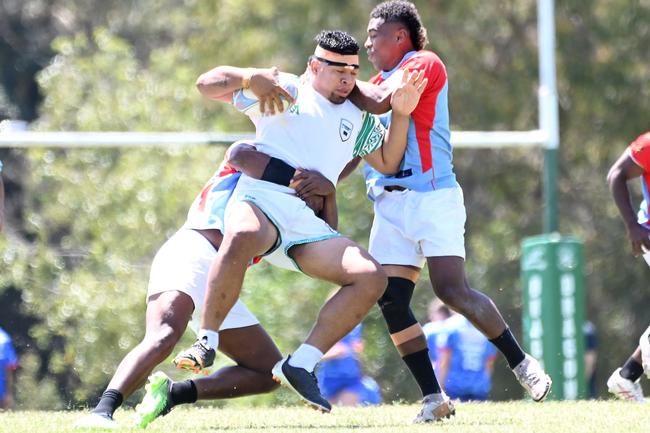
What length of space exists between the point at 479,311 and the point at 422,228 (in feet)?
1.77

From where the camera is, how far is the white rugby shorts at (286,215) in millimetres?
6555

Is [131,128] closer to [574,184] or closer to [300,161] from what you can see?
[574,184]

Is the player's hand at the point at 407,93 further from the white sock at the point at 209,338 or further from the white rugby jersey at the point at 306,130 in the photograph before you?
the white sock at the point at 209,338

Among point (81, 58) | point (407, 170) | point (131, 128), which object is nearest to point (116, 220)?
point (131, 128)

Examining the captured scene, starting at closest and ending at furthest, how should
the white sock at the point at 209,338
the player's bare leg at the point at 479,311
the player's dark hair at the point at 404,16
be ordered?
the white sock at the point at 209,338 → the player's bare leg at the point at 479,311 → the player's dark hair at the point at 404,16

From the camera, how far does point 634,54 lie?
685 inches

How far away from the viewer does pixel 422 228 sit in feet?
24.0

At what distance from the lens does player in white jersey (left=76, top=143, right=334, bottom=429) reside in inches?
256

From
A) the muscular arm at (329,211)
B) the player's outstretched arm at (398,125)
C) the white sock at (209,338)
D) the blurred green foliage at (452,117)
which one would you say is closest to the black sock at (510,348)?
the player's outstretched arm at (398,125)

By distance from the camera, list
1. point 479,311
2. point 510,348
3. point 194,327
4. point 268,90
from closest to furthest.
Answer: point 268,90, point 194,327, point 479,311, point 510,348

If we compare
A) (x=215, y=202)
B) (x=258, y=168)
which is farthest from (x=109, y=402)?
(x=258, y=168)

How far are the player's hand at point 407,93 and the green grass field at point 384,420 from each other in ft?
5.32

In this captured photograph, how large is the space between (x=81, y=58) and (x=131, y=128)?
254cm

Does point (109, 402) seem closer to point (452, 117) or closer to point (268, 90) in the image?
point (268, 90)
